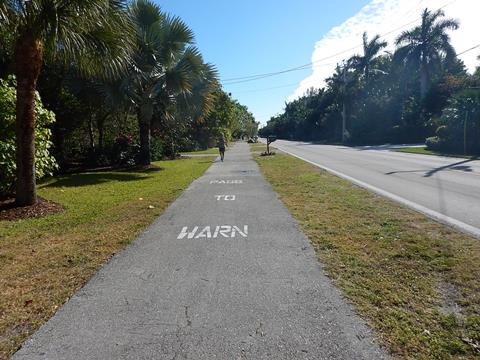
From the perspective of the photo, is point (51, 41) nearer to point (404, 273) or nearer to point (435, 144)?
point (404, 273)

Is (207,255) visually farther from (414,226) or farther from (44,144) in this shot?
(44,144)

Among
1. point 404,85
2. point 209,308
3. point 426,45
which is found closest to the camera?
point 209,308

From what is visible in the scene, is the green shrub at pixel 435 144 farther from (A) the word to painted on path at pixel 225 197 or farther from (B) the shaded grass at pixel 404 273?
(A) the word to painted on path at pixel 225 197

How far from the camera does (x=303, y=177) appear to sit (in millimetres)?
14055

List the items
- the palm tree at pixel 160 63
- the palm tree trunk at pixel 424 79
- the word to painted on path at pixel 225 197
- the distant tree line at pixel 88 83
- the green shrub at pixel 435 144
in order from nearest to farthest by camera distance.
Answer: the distant tree line at pixel 88 83 < the word to painted on path at pixel 225 197 < the palm tree at pixel 160 63 < the green shrub at pixel 435 144 < the palm tree trunk at pixel 424 79

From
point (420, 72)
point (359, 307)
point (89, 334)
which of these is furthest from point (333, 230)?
point (420, 72)

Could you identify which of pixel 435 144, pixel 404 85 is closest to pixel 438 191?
pixel 435 144

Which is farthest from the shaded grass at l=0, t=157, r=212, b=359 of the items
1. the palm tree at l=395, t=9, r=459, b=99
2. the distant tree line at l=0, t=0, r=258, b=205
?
the palm tree at l=395, t=9, r=459, b=99

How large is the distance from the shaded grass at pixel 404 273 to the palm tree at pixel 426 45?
47.7 m

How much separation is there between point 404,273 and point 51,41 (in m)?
7.10

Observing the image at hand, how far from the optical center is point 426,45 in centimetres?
4800

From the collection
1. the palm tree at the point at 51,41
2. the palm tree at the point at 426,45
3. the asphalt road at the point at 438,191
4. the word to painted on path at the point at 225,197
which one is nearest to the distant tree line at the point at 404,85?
the palm tree at the point at 426,45

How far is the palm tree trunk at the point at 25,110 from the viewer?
25.7 ft

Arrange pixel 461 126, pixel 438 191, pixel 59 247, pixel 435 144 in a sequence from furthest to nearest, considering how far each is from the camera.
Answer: pixel 435 144 < pixel 461 126 < pixel 438 191 < pixel 59 247
